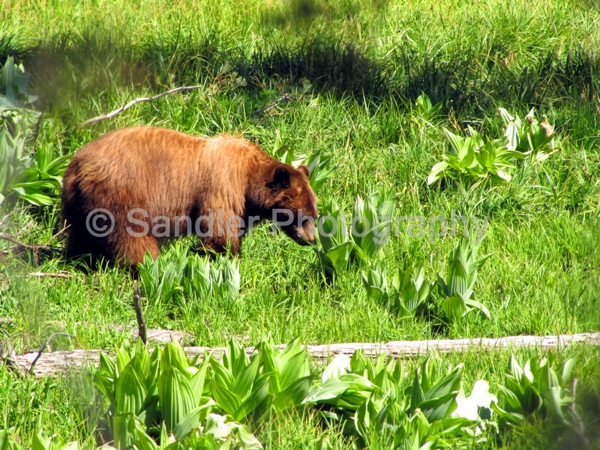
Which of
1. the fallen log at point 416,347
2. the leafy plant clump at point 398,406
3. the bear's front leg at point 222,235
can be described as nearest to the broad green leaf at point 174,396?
the leafy plant clump at point 398,406

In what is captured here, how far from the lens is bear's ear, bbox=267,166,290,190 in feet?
18.4

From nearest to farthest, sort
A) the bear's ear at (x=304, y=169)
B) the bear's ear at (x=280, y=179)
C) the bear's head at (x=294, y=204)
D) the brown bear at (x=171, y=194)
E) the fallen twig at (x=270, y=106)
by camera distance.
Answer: the brown bear at (x=171, y=194) → the bear's ear at (x=280, y=179) → the bear's head at (x=294, y=204) → the bear's ear at (x=304, y=169) → the fallen twig at (x=270, y=106)

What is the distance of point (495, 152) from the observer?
19.8 feet

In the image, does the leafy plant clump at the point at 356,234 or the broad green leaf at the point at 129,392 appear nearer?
the broad green leaf at the point at 129,392

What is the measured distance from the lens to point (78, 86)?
6359 mm

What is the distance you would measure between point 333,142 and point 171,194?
1905 mm

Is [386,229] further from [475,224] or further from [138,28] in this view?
[138,28]

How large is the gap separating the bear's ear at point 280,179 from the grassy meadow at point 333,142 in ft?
1.25

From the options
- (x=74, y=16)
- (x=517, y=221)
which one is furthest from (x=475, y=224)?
(x=74, y=16)

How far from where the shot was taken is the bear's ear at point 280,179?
559 cm

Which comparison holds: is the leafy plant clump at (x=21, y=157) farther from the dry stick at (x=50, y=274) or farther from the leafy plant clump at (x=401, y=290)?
the leafy plant clump at (x=401, y=290)

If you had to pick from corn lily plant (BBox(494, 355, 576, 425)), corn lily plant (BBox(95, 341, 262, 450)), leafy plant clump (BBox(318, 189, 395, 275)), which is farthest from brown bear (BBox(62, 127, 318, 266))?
corn lily plant (BBox(494, 355, 576, 425))

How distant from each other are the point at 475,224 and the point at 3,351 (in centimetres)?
376

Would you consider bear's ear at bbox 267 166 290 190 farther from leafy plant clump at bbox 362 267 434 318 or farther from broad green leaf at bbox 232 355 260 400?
broad green leaf at bbox 232 355 260 400
